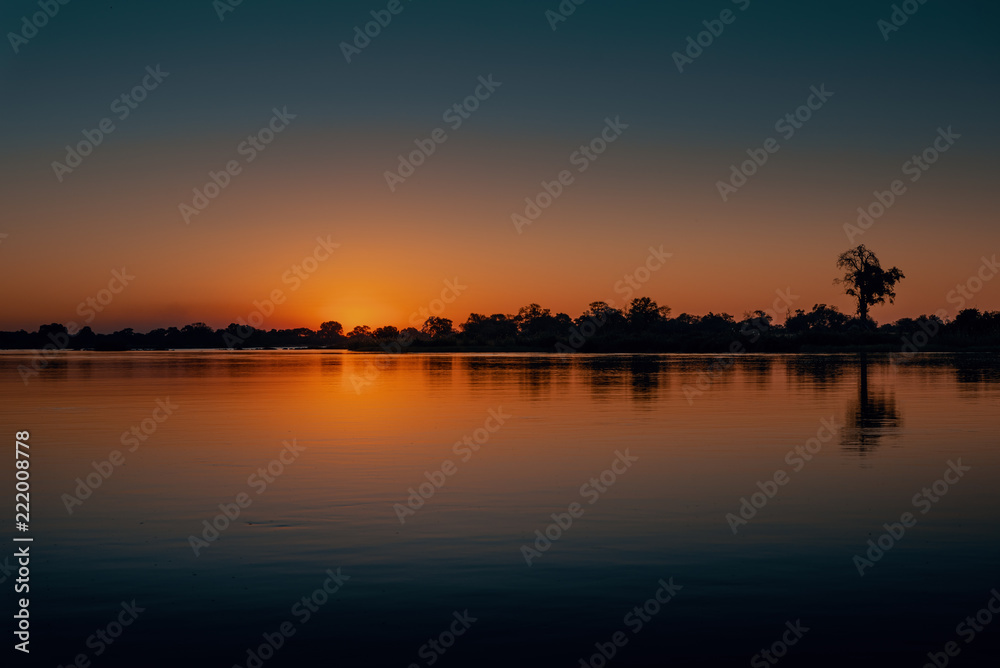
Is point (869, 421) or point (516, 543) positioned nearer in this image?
point (516, 543)

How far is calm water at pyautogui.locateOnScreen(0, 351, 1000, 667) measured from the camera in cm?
982

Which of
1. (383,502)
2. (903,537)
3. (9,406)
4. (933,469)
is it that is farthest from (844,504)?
(9,406)

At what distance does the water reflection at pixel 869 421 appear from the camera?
26.1 m

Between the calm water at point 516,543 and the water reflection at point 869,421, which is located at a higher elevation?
the water reflection at point 869,421

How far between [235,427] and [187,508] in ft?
48.7

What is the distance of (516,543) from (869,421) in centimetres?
2288

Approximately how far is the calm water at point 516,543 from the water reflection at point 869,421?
0.27 meters

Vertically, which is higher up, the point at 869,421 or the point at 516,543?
the point at 869,421

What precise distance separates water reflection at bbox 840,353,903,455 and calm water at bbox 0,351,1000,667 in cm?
27

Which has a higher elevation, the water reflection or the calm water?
the water reflection

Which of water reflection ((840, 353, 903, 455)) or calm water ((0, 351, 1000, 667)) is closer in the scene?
calm water ((0, 351, 1000, 667))

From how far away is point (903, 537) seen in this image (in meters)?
14.3

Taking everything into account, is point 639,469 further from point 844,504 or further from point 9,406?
point 9,406

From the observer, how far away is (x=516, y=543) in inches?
553
